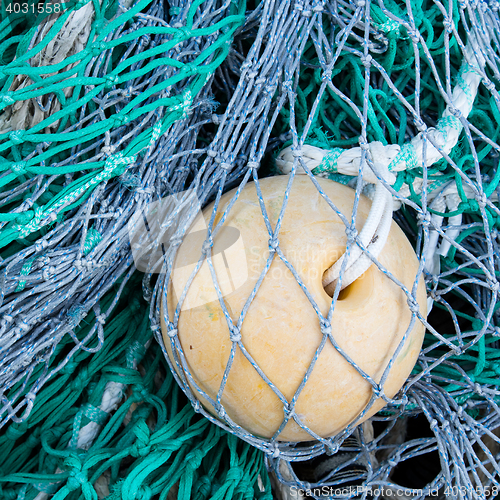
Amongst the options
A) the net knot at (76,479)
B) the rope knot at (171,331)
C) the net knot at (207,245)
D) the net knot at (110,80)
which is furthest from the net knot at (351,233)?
the net knot at (76,479)

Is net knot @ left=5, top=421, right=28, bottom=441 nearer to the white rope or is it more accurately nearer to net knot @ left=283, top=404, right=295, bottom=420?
net knot @ left=283, top=404, right=295, bottom=420

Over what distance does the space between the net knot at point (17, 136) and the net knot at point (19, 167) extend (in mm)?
36

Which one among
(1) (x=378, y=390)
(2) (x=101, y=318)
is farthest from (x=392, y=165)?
(2) (x=101, y=318)

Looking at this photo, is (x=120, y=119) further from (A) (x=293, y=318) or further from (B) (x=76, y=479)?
(B) (x=76, y=479)

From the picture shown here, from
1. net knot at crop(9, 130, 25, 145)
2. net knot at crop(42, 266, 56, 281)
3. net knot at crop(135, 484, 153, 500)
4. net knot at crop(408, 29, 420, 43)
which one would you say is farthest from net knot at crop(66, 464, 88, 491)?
net knot at crop(408, 29, 420, 43)

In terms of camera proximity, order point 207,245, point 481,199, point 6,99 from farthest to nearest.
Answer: point 481,199, point 207,245, point 6,99

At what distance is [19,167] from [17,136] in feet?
0.18

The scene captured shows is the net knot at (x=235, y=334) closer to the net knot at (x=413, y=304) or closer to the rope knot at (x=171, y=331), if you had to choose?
the rope knot at (x=171, y=331)

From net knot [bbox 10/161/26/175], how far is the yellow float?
33cm

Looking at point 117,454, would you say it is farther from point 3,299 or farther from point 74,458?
point 3,299

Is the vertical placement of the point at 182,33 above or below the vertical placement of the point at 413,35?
above

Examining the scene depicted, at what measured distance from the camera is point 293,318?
863mm

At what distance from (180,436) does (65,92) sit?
0.76m

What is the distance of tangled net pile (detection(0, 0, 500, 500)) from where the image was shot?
914 mm
